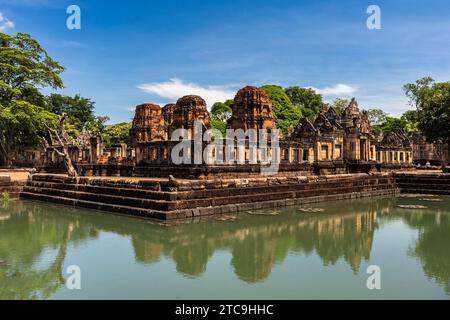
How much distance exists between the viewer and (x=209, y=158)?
14766mm

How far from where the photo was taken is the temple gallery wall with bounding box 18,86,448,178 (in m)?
16.4

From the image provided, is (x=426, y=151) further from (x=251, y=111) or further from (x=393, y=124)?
(x=251, y=111)

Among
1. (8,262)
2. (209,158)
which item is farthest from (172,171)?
(8,262)

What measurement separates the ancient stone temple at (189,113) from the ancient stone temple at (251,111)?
1.82m

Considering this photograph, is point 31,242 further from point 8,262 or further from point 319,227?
point 319,227

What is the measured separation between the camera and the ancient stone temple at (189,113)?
2003 cm

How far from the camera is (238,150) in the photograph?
54.2ft

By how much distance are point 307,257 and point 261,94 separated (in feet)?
47.0

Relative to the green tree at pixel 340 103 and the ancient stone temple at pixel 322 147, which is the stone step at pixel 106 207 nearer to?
the ancient stone temple at pixel 322 147

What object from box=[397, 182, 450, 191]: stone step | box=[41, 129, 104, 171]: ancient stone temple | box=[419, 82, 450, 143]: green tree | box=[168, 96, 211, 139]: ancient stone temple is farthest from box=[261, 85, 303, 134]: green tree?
box=[41, 129, 104, 171]: ancient stone temple

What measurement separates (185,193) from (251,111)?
10.4m

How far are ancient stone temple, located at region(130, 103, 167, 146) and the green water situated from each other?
13310 mm

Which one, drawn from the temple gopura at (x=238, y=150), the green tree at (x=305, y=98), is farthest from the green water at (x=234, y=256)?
the green tree at (x=305, y=98)
